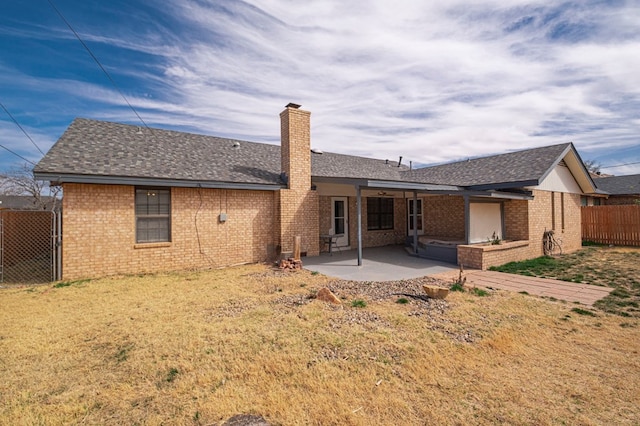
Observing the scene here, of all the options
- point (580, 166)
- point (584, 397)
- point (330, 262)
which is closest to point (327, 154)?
point (330, 262)

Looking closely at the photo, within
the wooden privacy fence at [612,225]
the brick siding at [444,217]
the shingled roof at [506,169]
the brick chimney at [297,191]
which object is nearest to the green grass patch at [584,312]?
the shingled roof at [506,169]

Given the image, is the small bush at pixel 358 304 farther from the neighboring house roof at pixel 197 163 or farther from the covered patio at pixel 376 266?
the neighboring house roof at pixel 197 163

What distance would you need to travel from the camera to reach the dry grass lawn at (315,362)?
2.87 metres

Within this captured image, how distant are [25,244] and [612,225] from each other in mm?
26097

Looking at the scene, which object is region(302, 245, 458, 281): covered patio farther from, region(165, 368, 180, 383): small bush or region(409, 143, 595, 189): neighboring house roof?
region(165, 368, 180, 383): small bush

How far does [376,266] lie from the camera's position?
1005 centimetres

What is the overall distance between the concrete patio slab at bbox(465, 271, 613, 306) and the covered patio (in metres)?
1.11

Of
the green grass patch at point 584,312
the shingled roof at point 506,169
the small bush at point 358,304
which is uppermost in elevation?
the shingled roof at point 506,169

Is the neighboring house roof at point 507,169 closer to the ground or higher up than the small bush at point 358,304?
higher up

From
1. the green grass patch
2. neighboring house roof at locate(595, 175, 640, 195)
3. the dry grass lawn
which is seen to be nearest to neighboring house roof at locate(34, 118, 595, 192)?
the dry grass lawn

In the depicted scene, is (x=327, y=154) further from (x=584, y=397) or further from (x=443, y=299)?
(x=584, y=397)

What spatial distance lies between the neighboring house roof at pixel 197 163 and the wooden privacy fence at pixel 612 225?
3.35 meters

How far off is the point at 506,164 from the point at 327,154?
28.3ft

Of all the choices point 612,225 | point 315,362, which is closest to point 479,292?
point 315,362
